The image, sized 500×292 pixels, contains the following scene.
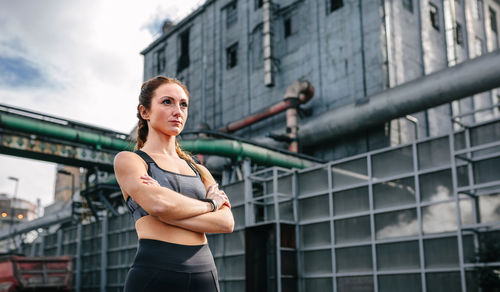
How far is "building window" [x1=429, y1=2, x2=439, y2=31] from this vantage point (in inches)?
1086

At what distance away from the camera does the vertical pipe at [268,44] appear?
28.3 m

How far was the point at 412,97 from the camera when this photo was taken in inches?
782

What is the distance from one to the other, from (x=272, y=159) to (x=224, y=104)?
10219 mm

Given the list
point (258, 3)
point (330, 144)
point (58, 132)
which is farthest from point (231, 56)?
point (58, 132)

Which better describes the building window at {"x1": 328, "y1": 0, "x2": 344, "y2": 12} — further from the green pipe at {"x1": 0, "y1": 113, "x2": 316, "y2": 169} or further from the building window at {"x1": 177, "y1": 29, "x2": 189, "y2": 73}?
the building window at {"x1": 177, "y1": 29, "x2": 189, "y2": 73}

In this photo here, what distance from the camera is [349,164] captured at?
15.0m

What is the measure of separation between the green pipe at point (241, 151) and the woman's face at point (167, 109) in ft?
60.8

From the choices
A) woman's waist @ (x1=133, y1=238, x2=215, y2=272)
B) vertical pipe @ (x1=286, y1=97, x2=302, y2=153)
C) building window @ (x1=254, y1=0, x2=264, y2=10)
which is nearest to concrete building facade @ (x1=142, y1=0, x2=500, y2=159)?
building window @ (x1=254, y1=0, x2=264, y2=10)

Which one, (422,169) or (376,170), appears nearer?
(422,169)

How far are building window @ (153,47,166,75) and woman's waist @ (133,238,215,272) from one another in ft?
124

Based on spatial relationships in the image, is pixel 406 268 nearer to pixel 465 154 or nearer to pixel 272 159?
pixel 465 154

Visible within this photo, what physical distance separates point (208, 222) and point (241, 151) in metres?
19.8

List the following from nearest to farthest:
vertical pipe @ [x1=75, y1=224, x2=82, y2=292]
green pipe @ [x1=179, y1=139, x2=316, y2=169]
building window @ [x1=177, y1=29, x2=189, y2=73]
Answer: green pipe @ [x1=179, y1=139, x2=316, y2=169]
vertical pipe @ [x1=75, y1=224, x2=82, y2=292]
building window @ [x1=177, y1=29, x2=189, y2=73]

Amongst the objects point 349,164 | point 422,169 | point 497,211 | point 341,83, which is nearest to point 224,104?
point 341,83
